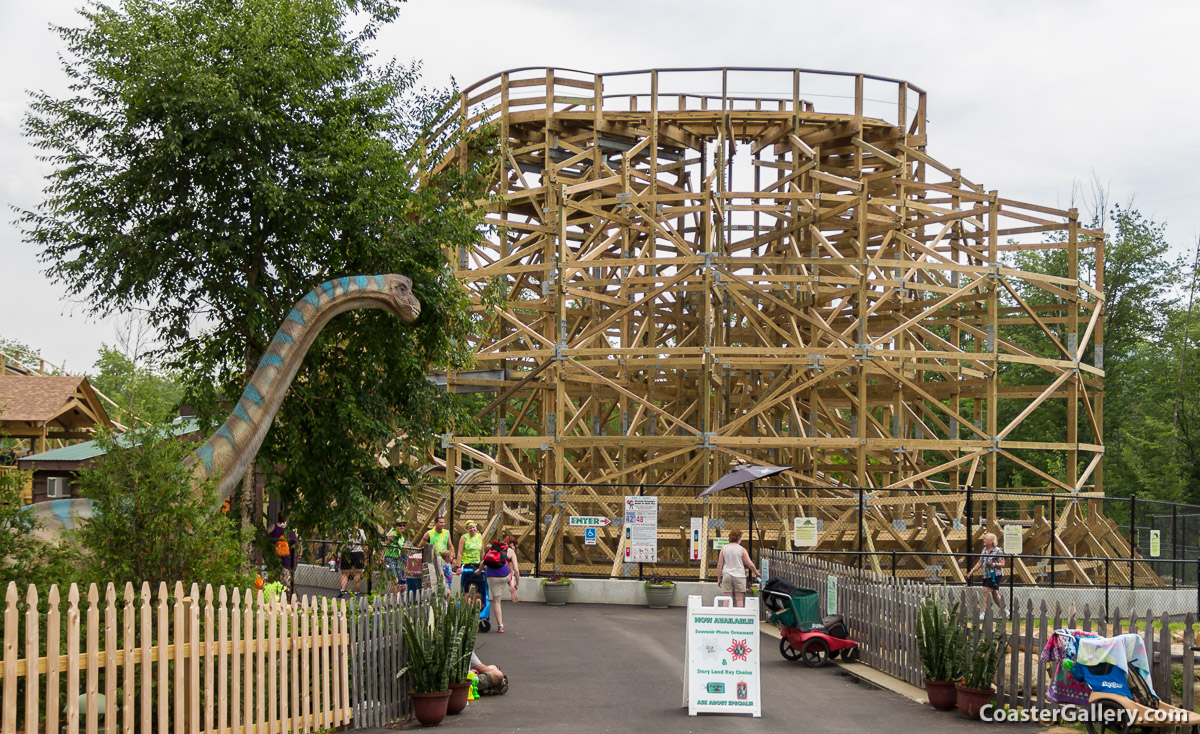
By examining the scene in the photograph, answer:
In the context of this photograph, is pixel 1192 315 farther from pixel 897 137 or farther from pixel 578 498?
pixel 578 498

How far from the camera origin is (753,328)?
31016 millimetres

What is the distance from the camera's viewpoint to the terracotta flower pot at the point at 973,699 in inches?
479

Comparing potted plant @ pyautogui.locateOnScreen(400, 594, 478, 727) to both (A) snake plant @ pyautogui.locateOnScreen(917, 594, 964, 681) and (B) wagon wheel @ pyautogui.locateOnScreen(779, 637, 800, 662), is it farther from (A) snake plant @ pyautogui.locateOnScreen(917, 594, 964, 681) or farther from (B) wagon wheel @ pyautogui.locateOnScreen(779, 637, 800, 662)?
(B) wagon wheel @ pyautogui.locateOnScreen(779, 637, 800, 662)

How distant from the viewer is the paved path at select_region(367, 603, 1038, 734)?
38.5 ft

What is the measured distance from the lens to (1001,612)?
1245cm

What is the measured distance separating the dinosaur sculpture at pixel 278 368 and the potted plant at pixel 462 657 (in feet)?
8.74

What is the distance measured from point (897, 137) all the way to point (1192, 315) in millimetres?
28268

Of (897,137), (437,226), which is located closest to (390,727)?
(437,226)

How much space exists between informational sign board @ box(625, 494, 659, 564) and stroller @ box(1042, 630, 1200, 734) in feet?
42.6

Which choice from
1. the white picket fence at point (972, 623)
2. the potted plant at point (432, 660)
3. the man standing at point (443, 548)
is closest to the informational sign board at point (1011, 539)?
the white picket fence at point (972, 623)

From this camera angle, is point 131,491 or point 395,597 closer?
point 131,491

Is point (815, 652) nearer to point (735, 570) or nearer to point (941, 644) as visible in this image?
point (735, 570)

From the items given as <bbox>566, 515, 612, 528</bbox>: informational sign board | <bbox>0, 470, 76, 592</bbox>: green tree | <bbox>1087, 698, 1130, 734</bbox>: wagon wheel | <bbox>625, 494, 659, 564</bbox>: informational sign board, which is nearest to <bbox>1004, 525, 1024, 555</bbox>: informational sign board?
<bbox>625, 494, 659, 564</bbox>: informational sign board

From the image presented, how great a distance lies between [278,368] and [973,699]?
8096mm
